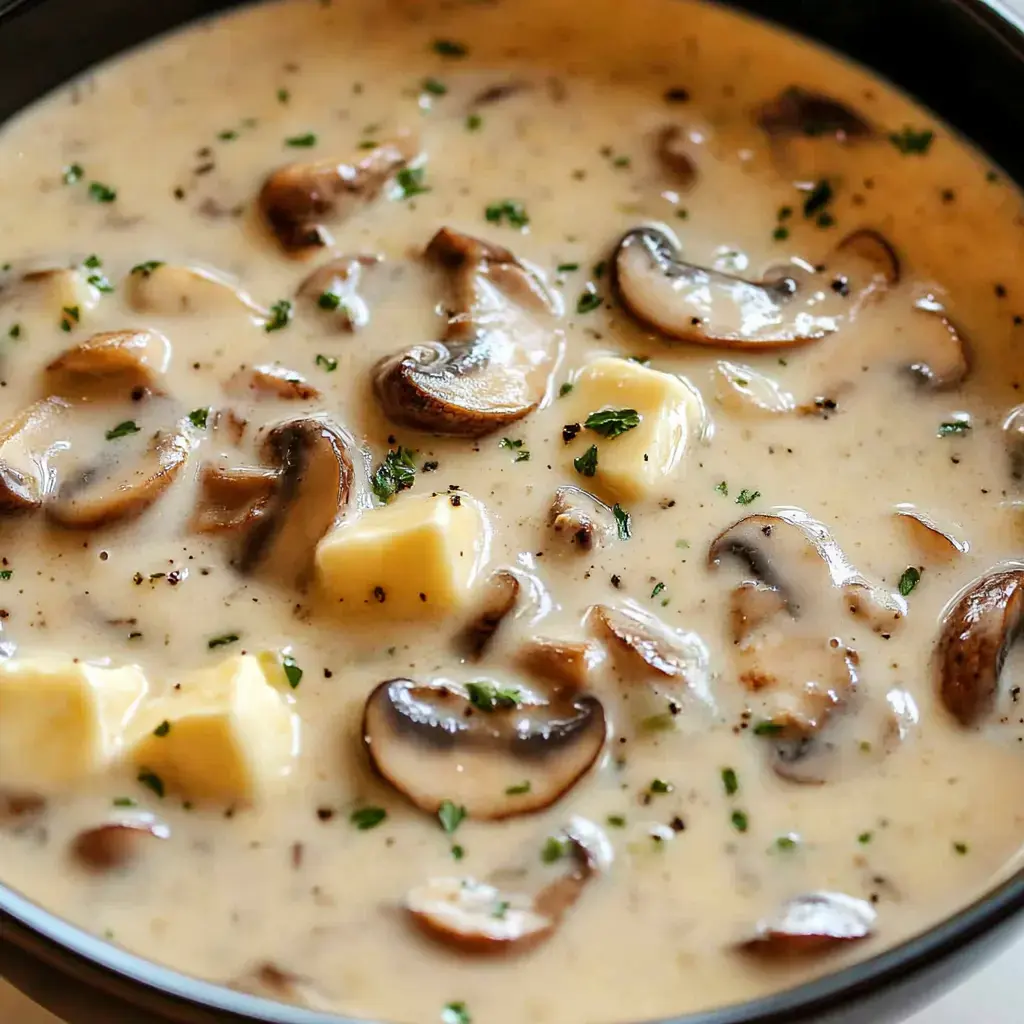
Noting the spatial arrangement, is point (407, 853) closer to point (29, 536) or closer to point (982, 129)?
point (29, 536)

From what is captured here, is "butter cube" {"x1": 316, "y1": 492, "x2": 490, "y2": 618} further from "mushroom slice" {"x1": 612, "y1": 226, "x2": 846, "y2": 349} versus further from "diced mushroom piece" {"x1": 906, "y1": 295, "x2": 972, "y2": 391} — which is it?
"diced mushroom piece" {"x1": 906, "y1": 295, "x2": 972, "y2": 391}

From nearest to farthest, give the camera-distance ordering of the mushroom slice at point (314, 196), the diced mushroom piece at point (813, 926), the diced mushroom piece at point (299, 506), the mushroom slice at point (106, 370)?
the diced mushroom piece at point (813, 926) → the diced mushroom piece at point (299, 506) → the mushroom slice at point (106, 370) → the mushroom slice at point (314, 196)

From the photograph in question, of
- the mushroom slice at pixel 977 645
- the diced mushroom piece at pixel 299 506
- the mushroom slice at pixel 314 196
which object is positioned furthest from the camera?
the mushroom slice at pixel 314 196

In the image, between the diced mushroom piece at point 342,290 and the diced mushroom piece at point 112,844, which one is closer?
the diced mushroom piece at point 112,844

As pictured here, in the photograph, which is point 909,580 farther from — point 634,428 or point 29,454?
point 29,454

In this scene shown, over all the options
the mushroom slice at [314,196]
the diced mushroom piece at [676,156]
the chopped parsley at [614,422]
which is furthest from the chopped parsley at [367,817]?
the diced mushroom piece at [676,156]

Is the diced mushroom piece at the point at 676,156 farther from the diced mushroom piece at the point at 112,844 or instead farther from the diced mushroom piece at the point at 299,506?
the diced mushroom piece at the point at 112,844

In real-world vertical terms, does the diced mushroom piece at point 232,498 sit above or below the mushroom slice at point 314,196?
below

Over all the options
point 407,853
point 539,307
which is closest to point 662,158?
point 539,307
